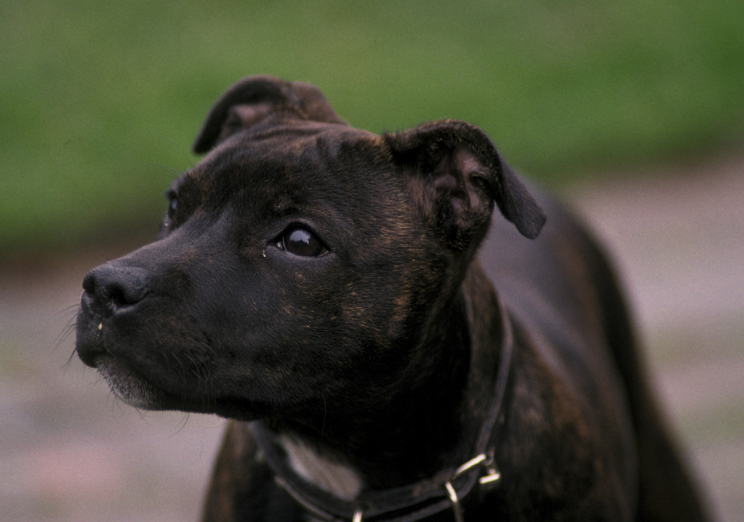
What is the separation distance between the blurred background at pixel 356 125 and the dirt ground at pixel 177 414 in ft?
0.05

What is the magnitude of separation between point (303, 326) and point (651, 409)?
106 inches

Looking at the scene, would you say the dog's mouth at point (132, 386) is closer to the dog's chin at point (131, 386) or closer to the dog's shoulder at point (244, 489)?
the dog's chin at point (131, 386)

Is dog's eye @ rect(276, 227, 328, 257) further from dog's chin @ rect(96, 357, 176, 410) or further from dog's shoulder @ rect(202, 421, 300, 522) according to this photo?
dog's shoulder @ rect(202, 421, 300, 522)

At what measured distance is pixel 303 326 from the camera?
2730mm

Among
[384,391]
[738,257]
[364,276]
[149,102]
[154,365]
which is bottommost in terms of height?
[738,257]

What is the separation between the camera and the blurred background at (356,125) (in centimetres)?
561

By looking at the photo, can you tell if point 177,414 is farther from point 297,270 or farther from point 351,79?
point 351,79

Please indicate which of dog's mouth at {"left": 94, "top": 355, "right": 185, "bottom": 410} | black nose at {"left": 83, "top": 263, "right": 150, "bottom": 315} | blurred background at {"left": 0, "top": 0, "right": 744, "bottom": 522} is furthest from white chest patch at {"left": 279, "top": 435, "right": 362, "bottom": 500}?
blurred background at {"left": 0, "top": 0, "right": 744, "bottom": 522}

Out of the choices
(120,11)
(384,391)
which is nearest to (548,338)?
(384,391)

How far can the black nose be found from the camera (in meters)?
2.58

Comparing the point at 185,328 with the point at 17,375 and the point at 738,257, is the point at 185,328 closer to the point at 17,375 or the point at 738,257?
the point at 17,375

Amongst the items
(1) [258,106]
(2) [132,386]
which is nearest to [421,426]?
(2) [132,386]

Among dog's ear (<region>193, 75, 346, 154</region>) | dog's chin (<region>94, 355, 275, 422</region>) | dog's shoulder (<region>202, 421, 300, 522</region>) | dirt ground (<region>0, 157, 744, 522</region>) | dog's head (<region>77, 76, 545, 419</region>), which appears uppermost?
dog's ear (<region>193, 75, 346, 154</region>)

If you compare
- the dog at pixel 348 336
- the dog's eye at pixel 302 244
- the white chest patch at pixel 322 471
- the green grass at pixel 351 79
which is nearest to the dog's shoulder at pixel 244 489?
the dog at pixel 348 336
